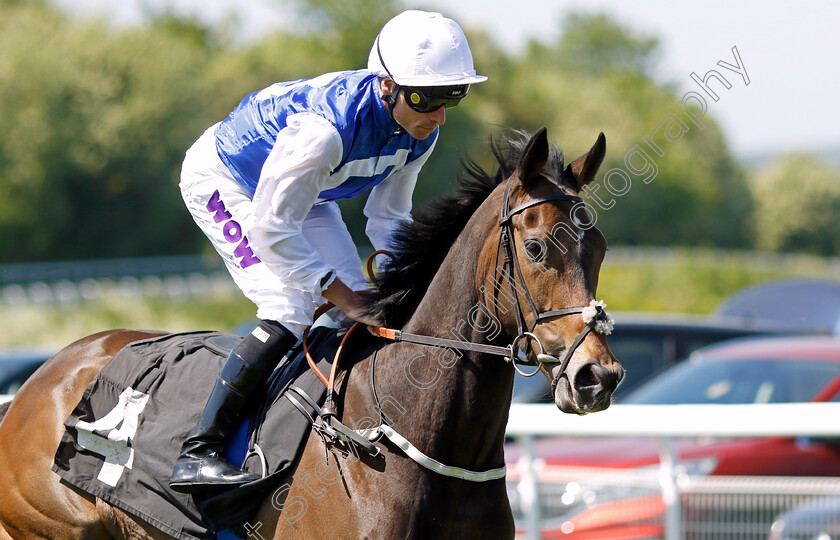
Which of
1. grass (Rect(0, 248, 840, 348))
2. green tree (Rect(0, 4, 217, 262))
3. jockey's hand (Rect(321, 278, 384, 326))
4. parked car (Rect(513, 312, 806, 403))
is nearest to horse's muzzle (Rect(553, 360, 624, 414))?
jockey's hand (Rect(321, 278, 384, 326))

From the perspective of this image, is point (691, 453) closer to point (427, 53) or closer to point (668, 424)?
point (668, 424)

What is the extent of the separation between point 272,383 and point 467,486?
30.3 inches

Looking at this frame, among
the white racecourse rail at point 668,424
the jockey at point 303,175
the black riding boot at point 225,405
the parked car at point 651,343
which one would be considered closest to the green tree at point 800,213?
the parked car at point 651,343

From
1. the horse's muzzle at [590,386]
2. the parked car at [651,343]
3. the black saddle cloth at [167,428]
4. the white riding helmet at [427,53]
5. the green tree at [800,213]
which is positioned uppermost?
the green tree at [800,213]

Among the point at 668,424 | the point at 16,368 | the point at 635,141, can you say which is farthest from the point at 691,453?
the point at 635,141

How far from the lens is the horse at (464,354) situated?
263 centimetres

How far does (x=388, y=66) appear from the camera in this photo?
302cm

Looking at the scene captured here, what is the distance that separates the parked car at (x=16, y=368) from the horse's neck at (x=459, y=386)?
5.07m

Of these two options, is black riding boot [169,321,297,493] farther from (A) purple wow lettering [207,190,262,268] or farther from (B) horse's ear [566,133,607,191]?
(B) horse's ear [566,133,607,191]

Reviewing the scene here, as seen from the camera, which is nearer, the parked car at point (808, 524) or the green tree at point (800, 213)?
the parked car at point (808, 524)

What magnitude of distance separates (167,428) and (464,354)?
1084 millimetres

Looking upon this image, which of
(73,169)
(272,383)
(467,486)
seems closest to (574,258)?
(467,486)

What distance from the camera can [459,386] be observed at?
9.36 ft

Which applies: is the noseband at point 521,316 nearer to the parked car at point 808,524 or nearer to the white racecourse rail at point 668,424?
the white racecourse rail at point 668,424
